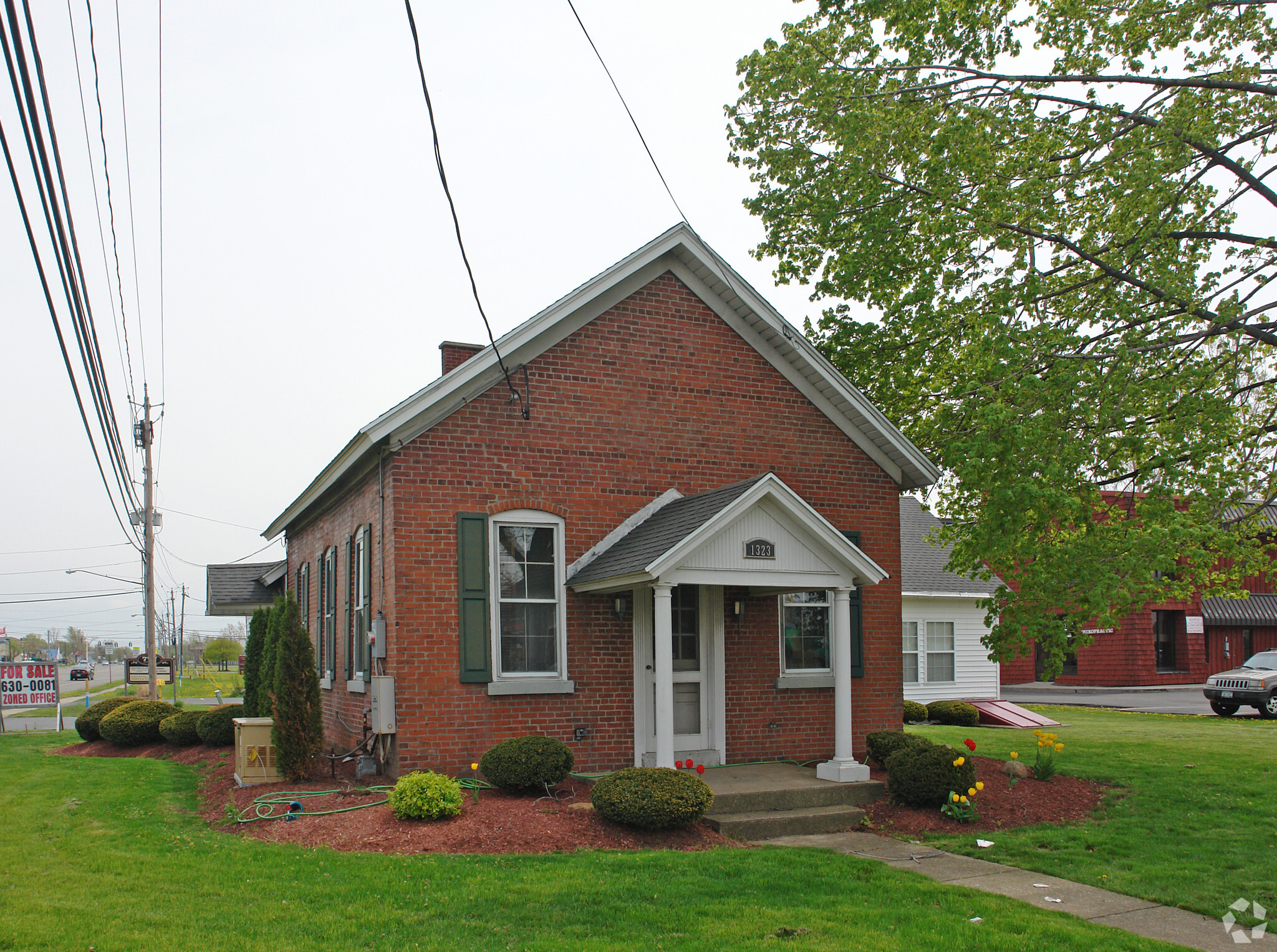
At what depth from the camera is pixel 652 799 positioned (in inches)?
371

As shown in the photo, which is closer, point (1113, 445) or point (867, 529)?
point (1113, 445)

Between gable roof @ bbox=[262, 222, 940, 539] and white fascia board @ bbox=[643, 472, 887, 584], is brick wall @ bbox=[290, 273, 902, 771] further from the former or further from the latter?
white fascia board @ bbox=[643, 472, 887, 584]

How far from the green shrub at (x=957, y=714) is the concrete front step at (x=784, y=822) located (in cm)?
1302

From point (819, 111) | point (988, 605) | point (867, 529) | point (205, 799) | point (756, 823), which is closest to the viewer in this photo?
point (756, 823)

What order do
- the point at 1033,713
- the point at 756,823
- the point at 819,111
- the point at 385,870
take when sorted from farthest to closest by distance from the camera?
1. the point at 1033,713
2. the point at 819,111
3. the point at 756,823
4. the point at 385,870

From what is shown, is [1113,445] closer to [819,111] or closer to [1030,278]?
[1030,278]

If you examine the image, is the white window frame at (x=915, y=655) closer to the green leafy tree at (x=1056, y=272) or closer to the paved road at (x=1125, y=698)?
the paved road at (x=1125, y=698)

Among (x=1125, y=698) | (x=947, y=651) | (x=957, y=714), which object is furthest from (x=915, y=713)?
(x=1125, y=698)

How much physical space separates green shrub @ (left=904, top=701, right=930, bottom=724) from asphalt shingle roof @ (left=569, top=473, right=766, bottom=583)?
1271 cm

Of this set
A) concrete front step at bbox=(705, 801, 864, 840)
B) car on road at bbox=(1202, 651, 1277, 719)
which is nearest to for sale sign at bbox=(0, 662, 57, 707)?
concrete front step at bbox=(705, 801, 864, 840)

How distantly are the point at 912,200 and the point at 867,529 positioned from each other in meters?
5.58

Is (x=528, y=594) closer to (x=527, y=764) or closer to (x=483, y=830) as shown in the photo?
(x=527, y=764)

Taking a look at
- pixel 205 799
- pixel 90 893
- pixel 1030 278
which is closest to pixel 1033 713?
pixel 1030 278

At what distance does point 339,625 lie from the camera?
15.8m
